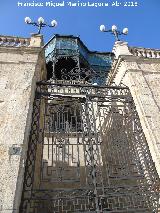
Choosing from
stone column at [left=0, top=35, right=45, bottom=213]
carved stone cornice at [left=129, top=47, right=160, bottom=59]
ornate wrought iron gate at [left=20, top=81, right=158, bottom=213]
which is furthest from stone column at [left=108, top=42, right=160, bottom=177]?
stone column at [left=0, top=35, right=45, bottom=213]

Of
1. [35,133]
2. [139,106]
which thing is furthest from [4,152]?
[139,106]

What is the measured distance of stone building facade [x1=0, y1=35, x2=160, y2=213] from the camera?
5668 mm

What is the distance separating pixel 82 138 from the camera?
6863mm

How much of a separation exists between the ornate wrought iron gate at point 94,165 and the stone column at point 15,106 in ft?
1.90

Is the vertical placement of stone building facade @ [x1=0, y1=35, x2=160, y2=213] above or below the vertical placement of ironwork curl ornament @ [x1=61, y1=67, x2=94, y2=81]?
below

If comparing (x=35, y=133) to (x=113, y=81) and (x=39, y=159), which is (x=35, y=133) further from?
(x=113, y=81)

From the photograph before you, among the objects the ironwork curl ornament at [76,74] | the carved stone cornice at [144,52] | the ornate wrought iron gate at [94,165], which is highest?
the ironwork curl ornament at [76,74]

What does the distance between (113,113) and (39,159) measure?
2.35m

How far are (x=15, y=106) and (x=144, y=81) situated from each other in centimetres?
342

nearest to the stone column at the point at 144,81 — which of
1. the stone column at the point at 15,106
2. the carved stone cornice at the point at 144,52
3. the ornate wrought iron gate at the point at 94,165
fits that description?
the carved stone cornice at the point at 144,52

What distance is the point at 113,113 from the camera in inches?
315

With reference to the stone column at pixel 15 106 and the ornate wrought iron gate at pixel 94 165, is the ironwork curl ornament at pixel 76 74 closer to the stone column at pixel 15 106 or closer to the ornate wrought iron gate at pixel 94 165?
the stone column at pixel 15 106

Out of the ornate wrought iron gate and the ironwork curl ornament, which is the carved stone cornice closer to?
the ornate wrought iron gate

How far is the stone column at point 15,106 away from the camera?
5.00 metres
